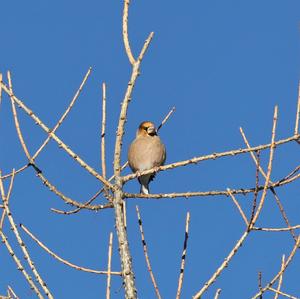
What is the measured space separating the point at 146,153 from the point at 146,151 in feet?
0.10

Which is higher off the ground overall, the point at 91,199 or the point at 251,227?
the point at 91,199

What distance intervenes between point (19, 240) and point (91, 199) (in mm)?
911

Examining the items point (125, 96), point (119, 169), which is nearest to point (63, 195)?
point (119, 169)

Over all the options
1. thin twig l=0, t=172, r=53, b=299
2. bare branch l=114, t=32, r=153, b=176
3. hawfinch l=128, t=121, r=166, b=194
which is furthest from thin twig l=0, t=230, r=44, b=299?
hawfinch l=128, t=121, r=166, b=194

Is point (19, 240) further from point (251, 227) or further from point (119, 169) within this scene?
point (251, 227)

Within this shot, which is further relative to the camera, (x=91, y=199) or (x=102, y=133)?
(x=91, y=199)

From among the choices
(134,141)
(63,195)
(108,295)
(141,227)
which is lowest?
(108,295)

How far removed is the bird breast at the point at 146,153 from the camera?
10297mm

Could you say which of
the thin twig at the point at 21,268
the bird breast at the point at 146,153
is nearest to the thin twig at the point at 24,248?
the thin twig at the point at 21,268

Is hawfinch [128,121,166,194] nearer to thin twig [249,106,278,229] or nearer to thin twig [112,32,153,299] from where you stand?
thin twig [112,32,153,299]

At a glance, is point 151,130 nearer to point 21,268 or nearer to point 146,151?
point 146,151

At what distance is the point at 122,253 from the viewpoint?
400cm

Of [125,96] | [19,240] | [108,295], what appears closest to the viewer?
[108,295]

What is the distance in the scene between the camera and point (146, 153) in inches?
407
